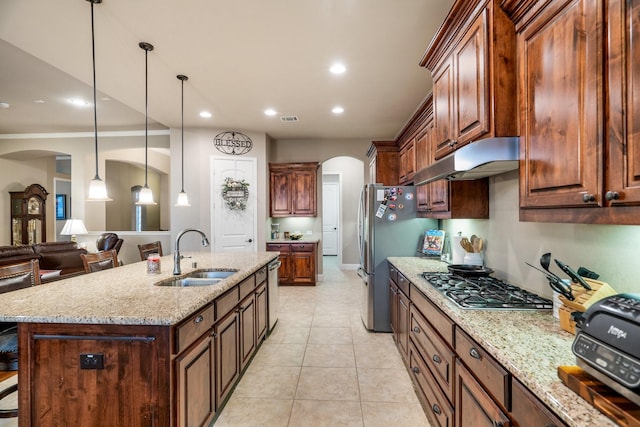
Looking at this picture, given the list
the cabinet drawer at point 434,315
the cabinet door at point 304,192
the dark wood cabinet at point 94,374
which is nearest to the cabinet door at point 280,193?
the cabinet door at point 304,192

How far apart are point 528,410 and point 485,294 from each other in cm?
88

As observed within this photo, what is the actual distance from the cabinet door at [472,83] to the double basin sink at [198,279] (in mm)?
1915

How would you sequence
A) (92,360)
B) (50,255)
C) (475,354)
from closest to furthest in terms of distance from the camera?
(475,354), (92,360), (50,255)

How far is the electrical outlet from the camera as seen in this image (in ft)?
4.68

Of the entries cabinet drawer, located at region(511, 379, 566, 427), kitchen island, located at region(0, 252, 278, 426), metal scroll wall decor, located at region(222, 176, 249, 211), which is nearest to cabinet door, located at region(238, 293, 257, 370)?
kitchen island, located at region(0, 252, 278, 426)

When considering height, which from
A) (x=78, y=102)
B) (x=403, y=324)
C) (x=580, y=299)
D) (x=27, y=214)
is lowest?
(x=403, y=324)

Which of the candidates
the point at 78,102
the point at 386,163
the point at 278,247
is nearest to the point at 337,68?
the point at 386,163

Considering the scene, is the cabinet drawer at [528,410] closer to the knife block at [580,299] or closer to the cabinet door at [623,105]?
the knife block at [580,299]

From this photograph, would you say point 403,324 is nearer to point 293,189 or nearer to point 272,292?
point 272,292

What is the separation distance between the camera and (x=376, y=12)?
7.58ft

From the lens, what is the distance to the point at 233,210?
5578mm

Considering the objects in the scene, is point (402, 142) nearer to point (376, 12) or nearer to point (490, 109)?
point (376, 12)

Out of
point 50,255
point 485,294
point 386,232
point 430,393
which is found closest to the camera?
point 485,294

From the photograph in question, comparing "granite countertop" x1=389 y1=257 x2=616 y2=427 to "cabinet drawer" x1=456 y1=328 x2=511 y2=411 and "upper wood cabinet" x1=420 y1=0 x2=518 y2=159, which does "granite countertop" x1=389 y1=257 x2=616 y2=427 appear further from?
"upper wood cabinet" x1=420 y1=0 x2=518 y2=159
